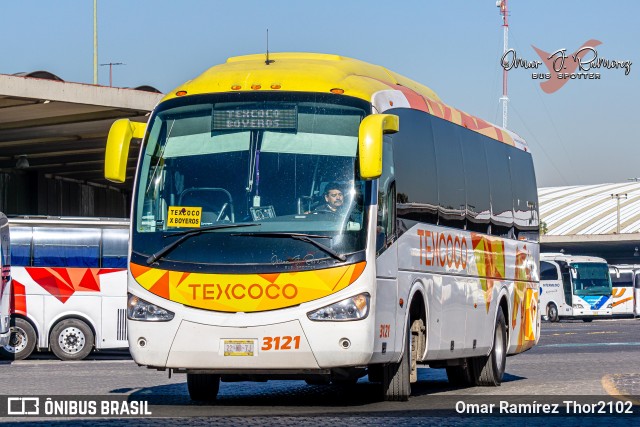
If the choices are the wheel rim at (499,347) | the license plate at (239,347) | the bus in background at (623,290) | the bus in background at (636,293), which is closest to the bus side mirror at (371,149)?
the license plate at (239,347)

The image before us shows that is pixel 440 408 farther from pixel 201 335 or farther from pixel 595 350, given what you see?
pixel 595 350

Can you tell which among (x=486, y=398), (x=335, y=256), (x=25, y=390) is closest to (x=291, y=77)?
(x=335, y=256)

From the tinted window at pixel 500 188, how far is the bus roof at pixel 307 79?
3.01 meters

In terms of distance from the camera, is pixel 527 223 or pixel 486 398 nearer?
pixel 486 398

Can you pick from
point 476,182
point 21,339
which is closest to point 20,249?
point 21,339

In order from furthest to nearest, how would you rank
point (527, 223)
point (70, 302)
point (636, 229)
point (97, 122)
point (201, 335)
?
point (636, 229) < point (97, 122) < point (70, 302) < point (527, 223) < point (201, 335)

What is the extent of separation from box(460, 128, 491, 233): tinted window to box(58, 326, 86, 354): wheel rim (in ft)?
39.2

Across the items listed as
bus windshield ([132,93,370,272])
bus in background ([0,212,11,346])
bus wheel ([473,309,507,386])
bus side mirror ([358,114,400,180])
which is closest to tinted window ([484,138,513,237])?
bus wheel ([473,309,507,386])

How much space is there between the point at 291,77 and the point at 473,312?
4506mm

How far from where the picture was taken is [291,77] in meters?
12.9

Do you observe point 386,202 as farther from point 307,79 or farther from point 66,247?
point 66,247

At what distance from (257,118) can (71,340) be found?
15.0 meters

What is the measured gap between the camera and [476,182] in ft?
54.5

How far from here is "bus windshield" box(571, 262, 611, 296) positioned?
2359 inches
